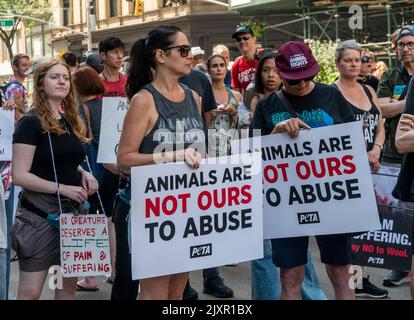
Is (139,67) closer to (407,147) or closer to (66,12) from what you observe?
(407,147)

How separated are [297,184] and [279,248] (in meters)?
0.40

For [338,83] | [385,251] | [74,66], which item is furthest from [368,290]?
[74,66]

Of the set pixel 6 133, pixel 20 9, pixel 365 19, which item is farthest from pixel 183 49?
pixel 20 9

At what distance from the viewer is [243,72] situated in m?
9.32

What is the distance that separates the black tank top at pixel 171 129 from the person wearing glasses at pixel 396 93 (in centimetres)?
303

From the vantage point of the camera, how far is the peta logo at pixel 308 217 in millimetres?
5074

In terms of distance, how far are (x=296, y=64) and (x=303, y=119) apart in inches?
13.5

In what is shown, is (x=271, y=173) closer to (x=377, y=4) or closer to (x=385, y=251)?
(x=385, y=251)

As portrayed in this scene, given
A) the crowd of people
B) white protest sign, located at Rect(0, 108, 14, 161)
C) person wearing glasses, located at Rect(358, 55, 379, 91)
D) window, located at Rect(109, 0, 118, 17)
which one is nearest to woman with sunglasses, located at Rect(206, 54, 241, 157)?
the crowd of people

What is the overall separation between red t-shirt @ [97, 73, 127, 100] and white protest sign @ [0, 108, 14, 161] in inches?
33.8

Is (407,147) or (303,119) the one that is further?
(303,119)

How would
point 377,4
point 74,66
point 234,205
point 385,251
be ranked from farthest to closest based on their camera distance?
point 377,4 → point 74,66 → point 385,251 → point 234,205

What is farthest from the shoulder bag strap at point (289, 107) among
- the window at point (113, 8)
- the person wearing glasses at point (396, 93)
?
the window at point (113, 8)

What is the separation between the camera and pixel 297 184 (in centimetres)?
512
